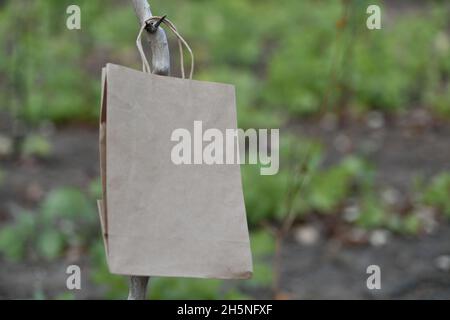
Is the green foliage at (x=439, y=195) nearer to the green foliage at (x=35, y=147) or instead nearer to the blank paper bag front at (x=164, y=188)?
the green foliage at (x=35, y=147)

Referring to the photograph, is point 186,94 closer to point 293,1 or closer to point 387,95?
point 387,95

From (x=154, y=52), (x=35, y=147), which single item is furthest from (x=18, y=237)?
(x=154, y=52)

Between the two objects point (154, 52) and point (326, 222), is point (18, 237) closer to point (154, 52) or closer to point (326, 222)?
point (326, 222)

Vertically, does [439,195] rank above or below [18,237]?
above

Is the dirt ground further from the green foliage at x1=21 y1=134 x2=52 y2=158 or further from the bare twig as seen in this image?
the bare twig

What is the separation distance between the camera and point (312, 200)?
3.65 metres

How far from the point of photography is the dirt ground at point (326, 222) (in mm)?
2906

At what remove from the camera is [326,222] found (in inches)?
143

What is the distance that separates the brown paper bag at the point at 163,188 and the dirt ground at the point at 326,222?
1.27m

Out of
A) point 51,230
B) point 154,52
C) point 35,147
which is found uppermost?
point 35,147

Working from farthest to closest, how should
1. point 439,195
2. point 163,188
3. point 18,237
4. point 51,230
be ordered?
point 439,195 < point 51,230 < point 18,237 < point 163,188

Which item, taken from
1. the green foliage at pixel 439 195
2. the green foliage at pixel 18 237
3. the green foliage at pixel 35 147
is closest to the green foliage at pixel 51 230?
the green foliage at pixel 18 237

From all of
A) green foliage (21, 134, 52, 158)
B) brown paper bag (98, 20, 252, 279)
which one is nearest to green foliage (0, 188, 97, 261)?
green foliage (21, 134, 52, 158)
